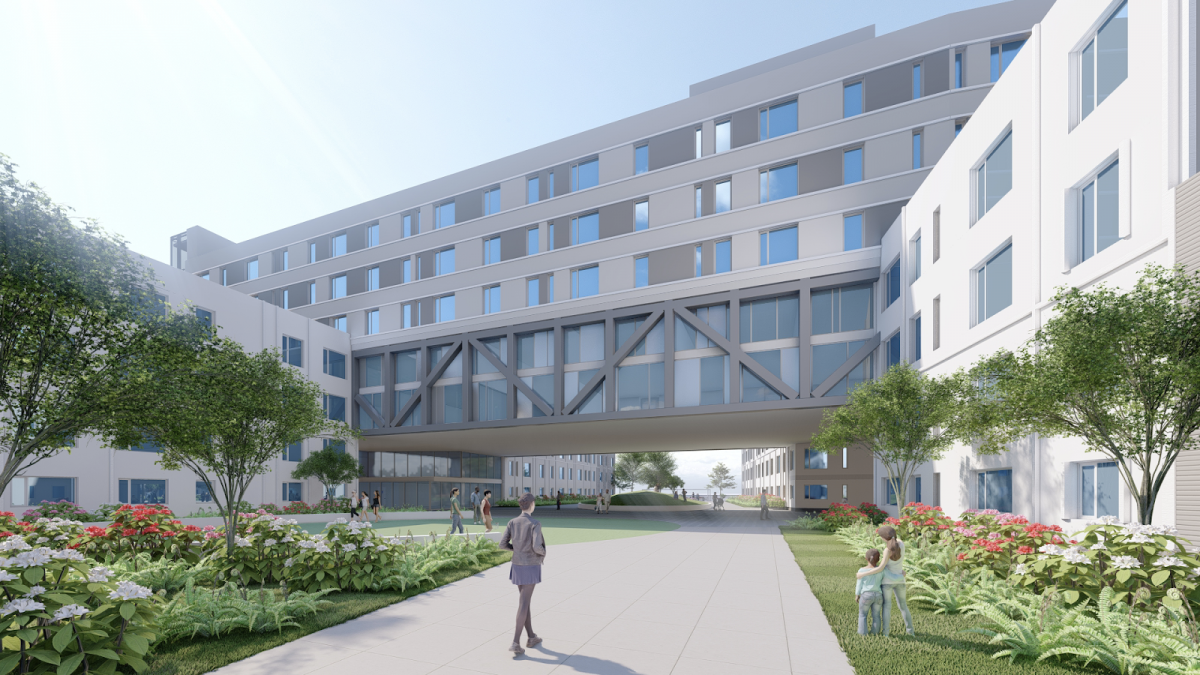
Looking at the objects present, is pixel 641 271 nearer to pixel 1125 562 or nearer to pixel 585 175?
pixel 585 175

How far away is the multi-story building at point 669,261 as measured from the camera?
1142 inches

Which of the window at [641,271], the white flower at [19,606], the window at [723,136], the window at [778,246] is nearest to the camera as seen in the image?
the white flower at [19,606]

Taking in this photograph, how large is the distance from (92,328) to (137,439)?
2418 millimetres

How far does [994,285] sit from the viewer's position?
1827 cm

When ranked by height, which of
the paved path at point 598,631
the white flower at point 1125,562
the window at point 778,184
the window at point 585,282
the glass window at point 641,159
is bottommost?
the paved path at point 598,631

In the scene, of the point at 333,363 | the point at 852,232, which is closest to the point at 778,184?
the point at 852,232

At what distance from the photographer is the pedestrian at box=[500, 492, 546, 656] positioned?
7.72 m

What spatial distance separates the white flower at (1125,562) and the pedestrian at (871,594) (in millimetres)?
3157

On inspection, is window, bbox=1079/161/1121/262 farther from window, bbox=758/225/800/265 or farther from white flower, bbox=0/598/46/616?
white flower, bbox=0/598/46/616

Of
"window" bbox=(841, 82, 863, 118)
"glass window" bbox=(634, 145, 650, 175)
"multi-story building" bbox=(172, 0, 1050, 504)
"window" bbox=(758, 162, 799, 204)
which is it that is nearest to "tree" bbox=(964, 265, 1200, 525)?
"multi-story building" bbox=(172, 0, 1050, 504)

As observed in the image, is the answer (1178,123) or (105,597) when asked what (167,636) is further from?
(1178,123)

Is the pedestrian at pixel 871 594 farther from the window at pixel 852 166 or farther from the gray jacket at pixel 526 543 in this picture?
the window at pixel 852 166

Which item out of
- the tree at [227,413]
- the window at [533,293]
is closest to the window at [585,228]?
the window at [533,293]

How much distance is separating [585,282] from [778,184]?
1150 cm
